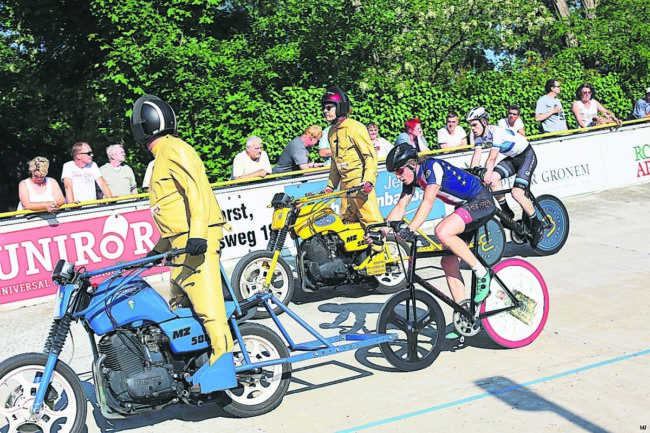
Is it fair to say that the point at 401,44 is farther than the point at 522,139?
Yes

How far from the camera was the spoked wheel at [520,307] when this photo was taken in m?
7.85

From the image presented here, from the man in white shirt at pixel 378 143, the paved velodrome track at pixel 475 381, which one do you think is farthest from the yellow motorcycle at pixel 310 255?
the man in white shirt at pixel 378 143

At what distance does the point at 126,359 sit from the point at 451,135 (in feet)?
33.6

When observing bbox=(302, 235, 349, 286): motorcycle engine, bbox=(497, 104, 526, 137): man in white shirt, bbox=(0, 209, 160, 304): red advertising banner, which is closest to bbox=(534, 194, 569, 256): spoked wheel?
bbox=(302, 235, 349, 286): motorcycle engine

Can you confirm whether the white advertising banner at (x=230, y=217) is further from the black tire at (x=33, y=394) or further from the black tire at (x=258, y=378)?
the black tire at (x=258, y=378)

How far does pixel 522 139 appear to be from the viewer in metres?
11.5

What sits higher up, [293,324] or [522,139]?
[522,139]

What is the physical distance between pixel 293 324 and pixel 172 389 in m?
3.22

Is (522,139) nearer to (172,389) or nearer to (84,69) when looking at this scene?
(172,389)

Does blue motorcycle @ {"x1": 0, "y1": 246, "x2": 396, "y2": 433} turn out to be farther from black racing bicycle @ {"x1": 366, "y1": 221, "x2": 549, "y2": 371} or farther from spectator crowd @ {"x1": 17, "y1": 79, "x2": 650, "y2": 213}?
spectator crowd @ {"x1": 17, "y1": 79, "x2": 650, "y2": 213}

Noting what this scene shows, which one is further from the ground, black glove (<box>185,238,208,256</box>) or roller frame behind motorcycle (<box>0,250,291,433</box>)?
black glove (<box>185,238,208,256</box>)

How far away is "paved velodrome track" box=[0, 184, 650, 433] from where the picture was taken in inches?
254

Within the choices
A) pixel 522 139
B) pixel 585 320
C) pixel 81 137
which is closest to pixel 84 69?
pixel 81 137

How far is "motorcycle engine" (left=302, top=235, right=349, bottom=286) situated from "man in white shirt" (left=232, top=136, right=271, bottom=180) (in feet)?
10.7
